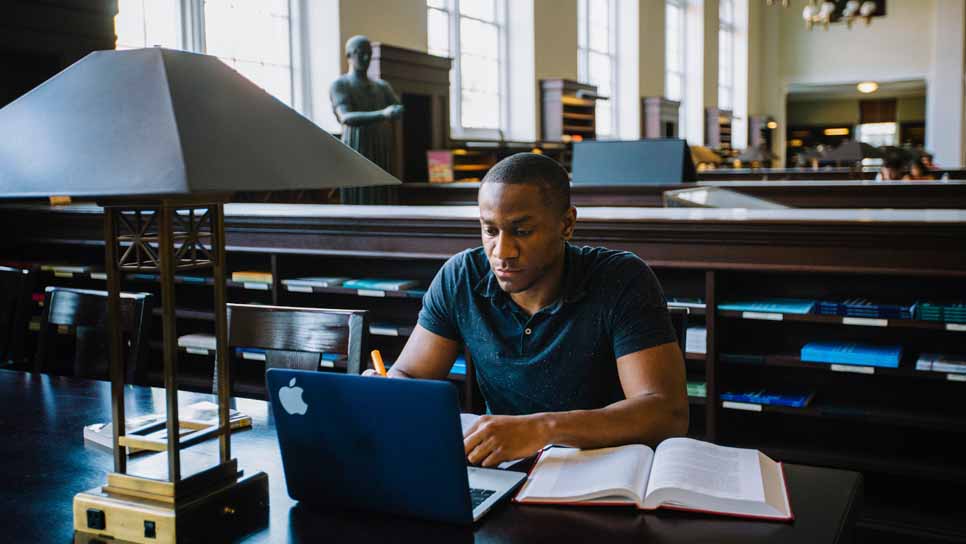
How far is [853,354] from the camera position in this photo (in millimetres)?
3057

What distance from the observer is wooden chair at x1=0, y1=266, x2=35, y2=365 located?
109 inches

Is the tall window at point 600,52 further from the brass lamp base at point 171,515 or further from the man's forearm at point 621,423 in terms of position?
the brass lamp base at point 171,515

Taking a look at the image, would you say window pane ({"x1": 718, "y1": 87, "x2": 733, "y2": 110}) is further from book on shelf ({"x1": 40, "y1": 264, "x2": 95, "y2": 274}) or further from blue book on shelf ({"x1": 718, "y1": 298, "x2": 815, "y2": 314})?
blue book on shelf ({"x1": 718, "y1": 298, "x2": 815, "y2": 314})

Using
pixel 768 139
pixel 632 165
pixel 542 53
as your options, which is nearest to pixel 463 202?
pixel 632 165

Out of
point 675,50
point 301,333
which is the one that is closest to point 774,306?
point 301,333

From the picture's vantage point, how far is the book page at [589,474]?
4.41ft

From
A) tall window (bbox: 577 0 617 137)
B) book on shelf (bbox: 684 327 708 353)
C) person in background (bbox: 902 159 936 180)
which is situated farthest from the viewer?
tall window (bbox: 577 0 617 137)

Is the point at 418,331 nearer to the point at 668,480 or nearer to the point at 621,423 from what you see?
the point at 621,423

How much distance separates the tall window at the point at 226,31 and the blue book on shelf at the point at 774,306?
4.79m

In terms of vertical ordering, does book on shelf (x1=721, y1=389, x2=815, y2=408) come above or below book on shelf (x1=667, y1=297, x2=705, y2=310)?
below

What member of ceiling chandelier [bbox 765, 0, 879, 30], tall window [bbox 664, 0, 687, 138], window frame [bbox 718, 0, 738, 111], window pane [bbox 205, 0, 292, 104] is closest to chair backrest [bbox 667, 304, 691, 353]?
window pane [bbox 205, 0, 292, 104]

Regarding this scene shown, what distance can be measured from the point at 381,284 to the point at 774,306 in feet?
4.92

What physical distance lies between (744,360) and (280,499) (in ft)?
7.16

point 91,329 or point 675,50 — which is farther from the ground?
point 675,50
